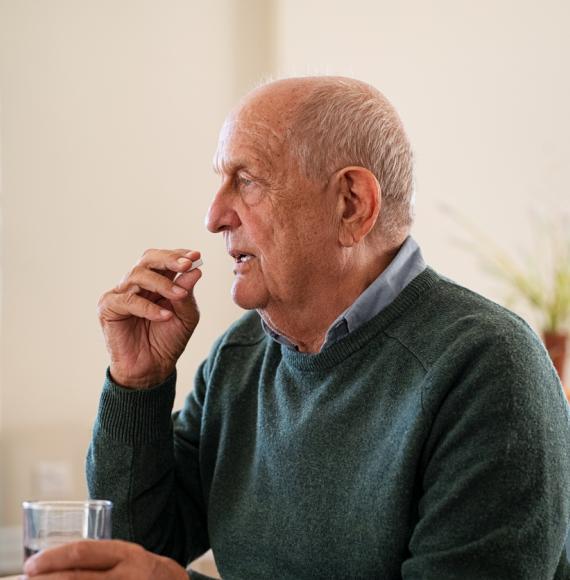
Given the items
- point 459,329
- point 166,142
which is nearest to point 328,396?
point 459,329

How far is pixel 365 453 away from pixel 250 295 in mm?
321

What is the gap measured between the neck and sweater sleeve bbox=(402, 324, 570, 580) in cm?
28

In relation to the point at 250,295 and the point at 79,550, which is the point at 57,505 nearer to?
the point at 79,550

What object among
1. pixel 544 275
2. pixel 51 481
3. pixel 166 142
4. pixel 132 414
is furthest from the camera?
pixel 166 142

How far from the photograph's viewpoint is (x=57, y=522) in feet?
3.26

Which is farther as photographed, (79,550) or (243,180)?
(243,180)

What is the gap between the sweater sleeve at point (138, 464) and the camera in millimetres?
1567

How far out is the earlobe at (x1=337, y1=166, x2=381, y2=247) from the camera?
1.47m

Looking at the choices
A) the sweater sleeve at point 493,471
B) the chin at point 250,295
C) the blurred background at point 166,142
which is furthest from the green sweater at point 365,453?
the blurred background at point 166,142

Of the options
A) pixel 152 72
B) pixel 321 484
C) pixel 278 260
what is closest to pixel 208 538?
pixel 321 484

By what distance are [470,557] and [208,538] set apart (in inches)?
27.1

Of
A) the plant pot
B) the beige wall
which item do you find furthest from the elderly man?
the beige wall

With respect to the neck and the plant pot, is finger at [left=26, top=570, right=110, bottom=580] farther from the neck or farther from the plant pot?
the plant pot

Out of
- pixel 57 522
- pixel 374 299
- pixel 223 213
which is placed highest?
pixel 223 213
